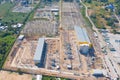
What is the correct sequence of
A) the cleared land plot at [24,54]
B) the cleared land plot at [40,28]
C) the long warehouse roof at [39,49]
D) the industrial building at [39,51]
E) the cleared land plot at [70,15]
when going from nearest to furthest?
the industrial building at [39,51], the cleared land plot at [24,54], the long warehouse roof at [39,49], the cleared land plot at [40,28], the cleared land plot at [70,15]

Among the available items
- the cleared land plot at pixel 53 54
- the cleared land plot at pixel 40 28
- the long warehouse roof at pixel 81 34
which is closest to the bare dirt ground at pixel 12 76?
the cleared land plot at pixel 53 54

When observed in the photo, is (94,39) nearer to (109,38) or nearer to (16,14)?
(109,38)

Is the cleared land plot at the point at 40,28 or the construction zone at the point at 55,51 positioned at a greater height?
the cleared land plot at the point at 40,28

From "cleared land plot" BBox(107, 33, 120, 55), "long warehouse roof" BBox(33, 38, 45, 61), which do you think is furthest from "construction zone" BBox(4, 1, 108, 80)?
"cleared land plot" BBox(107, 33, 120, 55)

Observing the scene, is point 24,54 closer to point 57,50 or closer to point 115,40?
point 57,50

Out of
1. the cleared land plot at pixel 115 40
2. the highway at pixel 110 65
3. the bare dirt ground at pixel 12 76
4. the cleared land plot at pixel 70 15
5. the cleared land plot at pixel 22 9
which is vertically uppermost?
the cleared land plot at pixel 22 9

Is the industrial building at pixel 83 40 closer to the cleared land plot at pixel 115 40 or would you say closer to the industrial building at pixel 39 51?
the cleared land plot at pixel 115 40

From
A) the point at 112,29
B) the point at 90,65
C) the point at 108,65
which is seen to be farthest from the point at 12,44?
the point at 112,29
